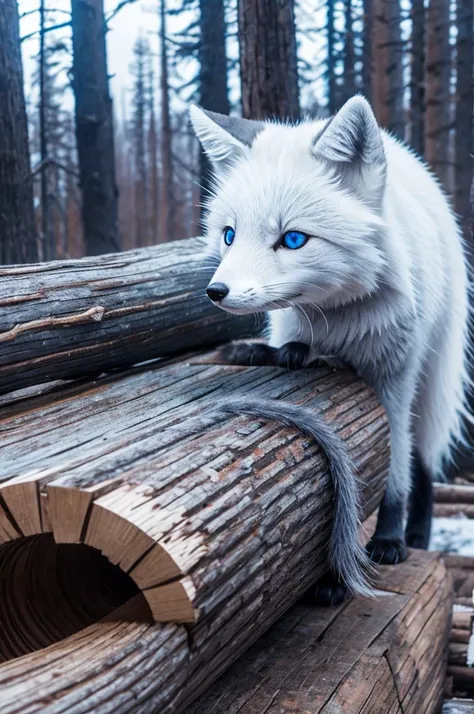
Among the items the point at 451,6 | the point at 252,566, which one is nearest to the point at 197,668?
the point at 252,566

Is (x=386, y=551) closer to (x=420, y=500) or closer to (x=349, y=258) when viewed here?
(x=420, y=500)

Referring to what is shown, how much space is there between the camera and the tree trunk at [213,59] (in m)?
8.15

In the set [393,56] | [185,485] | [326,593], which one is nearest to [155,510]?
[185,485]

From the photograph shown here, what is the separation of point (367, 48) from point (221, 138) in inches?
406

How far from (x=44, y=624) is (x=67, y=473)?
64 cm

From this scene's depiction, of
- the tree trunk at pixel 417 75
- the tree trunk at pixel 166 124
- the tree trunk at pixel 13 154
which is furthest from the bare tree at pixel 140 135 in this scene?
the tree trunk at pixel 13 154

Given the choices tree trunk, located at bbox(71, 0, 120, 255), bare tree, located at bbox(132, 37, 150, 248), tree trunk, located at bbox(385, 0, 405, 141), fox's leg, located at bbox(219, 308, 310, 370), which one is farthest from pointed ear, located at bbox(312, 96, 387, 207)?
bare tree, located at bbox(132, 37, 150, 248)

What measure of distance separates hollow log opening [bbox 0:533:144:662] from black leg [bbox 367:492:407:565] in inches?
46.8

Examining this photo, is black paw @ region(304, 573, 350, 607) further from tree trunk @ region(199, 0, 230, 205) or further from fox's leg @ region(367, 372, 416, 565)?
tree trunk @ region(199, 0, 230, 205)

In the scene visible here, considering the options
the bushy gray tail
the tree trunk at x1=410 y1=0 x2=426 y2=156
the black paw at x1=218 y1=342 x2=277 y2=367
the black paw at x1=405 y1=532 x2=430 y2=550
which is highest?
the tree trunk at x1=410 y1=0 x2=426 y2=156

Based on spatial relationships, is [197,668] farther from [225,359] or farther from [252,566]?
[225,359]

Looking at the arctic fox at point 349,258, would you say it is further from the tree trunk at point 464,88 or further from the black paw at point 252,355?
the tree trunk at point 464,88

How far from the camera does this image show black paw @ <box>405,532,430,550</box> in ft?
11.8

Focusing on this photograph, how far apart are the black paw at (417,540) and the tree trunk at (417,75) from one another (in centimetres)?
765
